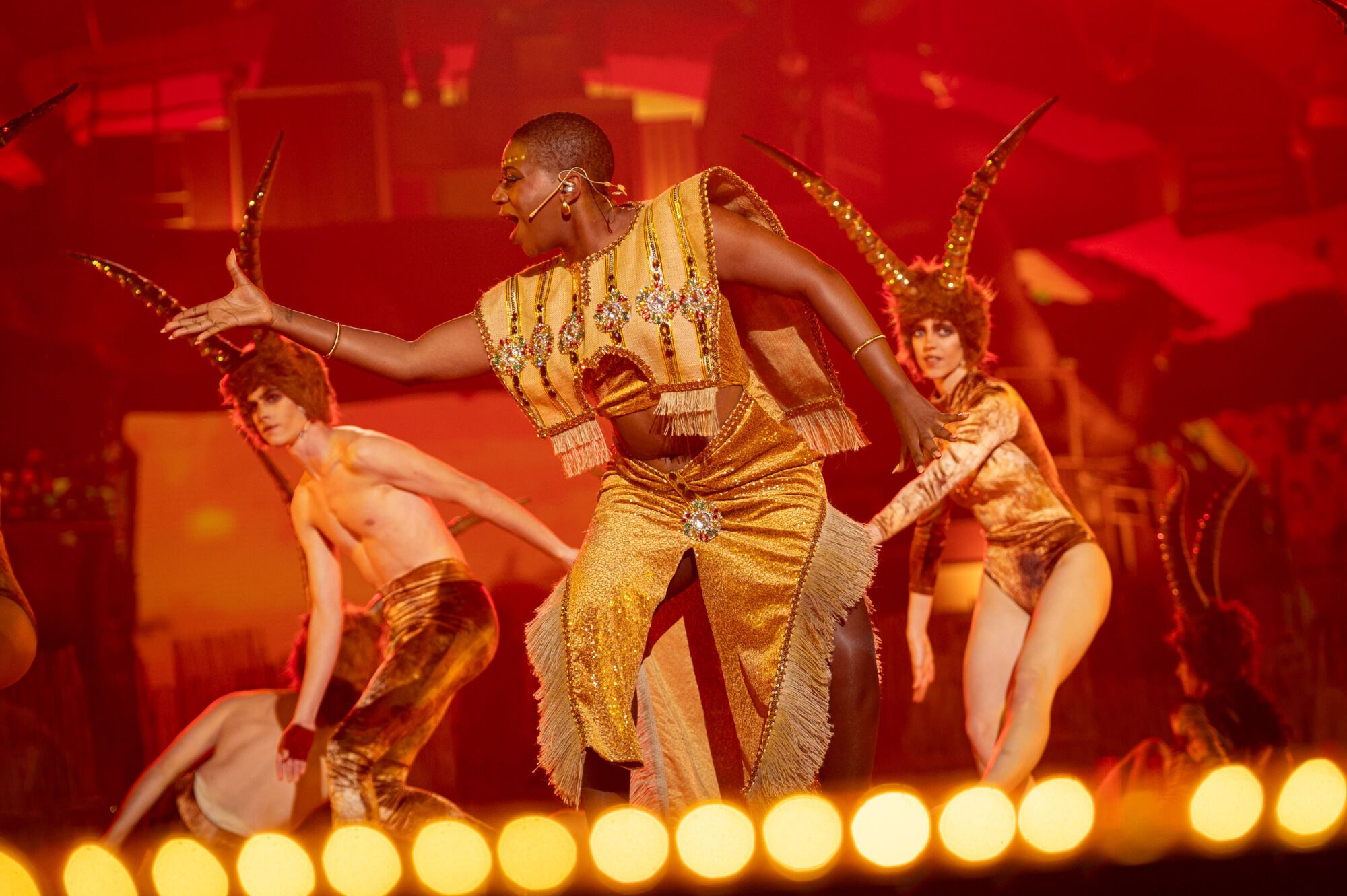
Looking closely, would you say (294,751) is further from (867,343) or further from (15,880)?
(867,343)

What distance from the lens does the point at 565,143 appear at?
2955 millimetres

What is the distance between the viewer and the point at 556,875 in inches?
90.5

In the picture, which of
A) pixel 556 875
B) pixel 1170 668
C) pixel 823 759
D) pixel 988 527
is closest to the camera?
pixel 556 875

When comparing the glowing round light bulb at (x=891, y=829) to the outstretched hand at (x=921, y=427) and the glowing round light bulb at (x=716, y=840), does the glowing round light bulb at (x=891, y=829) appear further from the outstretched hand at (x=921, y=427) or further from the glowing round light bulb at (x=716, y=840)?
the outstretched hand at (x=921, y=427)

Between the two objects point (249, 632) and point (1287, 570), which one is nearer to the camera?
point (249, 632)

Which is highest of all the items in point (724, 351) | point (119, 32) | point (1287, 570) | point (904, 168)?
point (119, 32)

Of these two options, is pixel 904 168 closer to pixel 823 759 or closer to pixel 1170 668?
pixel 1170 668

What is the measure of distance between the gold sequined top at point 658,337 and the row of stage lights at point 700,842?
93cm

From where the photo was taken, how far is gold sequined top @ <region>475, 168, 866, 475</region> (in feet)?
9.21

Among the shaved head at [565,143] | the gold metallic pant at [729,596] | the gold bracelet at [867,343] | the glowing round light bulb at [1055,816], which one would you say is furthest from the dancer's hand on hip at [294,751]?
the glowing round light bulb at [1055,816]

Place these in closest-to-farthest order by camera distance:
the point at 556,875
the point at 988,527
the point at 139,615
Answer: the point at 556,875 → the point at 988,527 → the point at 139,615

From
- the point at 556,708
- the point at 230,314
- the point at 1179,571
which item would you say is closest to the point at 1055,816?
the point at 556,708

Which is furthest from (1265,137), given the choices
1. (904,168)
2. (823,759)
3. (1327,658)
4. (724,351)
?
(823,759)

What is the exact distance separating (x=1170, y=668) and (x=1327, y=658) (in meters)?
0.77
